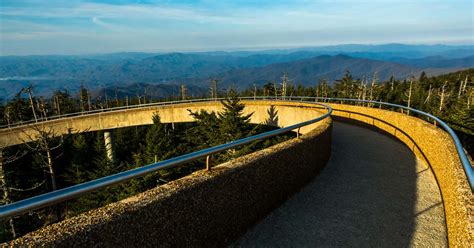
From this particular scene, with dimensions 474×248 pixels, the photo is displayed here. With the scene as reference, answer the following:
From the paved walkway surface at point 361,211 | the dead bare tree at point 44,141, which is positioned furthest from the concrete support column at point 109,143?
the paved walkway surface at point 361,211

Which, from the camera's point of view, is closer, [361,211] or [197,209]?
[197,209]

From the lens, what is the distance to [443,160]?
6.05 metres

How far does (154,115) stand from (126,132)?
22147 millimetres

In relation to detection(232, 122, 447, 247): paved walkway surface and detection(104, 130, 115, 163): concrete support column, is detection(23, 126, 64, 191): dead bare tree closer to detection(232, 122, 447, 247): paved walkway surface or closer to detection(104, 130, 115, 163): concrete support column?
detection(104, 130, 115, 163): concrete support column

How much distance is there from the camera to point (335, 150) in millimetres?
10406

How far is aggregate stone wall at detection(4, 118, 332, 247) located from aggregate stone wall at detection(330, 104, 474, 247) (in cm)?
275

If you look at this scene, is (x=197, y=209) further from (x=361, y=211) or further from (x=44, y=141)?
(x=44, y=141)

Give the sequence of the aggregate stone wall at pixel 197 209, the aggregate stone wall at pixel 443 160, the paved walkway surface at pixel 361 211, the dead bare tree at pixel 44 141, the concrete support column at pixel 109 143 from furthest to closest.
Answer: the concrete support column at pixel 109 143, the dead bare tree at pixel 44 141, the paved walkway surface at pixel 361 211, the aggregate stone wall at pixel 443 160, the aggregate stone wall at pixel 197 209

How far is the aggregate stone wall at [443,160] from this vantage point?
3624 millimetres

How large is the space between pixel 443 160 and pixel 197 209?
16.9 feet

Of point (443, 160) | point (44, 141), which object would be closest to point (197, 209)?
point (443, 160)

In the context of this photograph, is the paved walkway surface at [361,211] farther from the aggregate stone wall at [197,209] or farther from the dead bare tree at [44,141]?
the dead bare tree at [44,141]

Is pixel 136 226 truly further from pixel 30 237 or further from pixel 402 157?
pixel 402 157

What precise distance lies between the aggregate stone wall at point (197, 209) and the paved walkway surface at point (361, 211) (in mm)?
415
